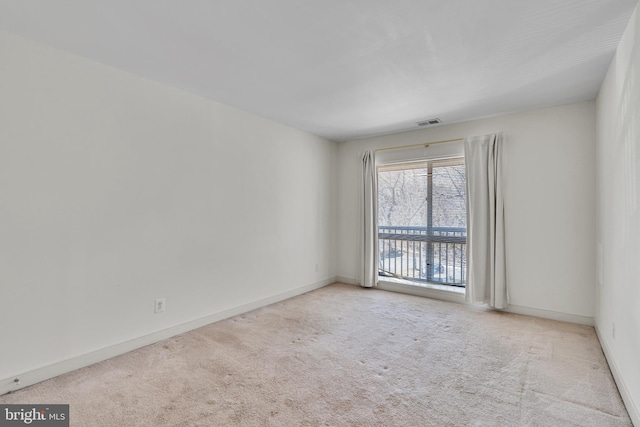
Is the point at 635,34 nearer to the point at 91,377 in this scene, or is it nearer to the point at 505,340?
the point at 505,340

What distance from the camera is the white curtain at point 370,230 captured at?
4.71 meters

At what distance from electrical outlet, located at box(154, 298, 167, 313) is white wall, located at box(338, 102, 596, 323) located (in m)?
3.70

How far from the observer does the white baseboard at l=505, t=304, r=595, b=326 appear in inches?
128

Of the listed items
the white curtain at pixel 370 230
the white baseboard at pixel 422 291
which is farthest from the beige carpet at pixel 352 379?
the white curtain at pixel 370 230

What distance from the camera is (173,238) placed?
2939 millimetres

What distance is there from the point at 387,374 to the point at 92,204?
2.56 meters

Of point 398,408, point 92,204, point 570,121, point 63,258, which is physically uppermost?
point 570,121

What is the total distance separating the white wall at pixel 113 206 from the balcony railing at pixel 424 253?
6.15 ft

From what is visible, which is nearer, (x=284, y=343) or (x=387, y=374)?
(x=387, y=374)

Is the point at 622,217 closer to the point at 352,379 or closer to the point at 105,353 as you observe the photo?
the point at 352,379

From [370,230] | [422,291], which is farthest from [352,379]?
[370,230]

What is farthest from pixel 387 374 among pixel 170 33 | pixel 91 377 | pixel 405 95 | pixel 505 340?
pixel 170 33

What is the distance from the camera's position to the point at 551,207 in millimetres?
3400

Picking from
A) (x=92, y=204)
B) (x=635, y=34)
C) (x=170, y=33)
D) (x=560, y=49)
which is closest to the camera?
(x=635, y=34)
